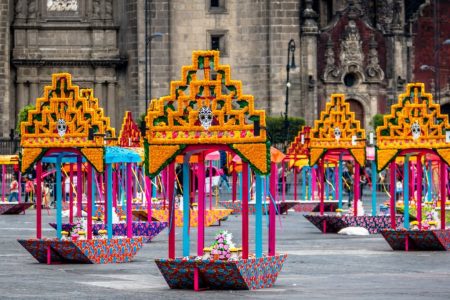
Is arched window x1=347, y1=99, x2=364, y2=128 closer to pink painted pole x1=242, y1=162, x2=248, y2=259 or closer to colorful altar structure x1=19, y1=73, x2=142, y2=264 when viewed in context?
colorful altar structure x1=19, y1=73, x2=142, y2=264

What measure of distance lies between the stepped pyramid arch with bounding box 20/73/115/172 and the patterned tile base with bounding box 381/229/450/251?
7.74m

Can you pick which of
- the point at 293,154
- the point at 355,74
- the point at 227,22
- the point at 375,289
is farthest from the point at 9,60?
the point at 375,289

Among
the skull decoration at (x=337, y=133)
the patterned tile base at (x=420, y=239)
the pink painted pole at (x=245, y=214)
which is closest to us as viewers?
the pink painted pole at (x=245, y=214)

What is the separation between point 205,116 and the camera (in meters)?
27.8

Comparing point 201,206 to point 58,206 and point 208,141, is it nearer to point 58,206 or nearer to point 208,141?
point 208,141

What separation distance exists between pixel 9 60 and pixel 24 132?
69.6 m

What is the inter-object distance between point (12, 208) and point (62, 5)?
41601 millimetres

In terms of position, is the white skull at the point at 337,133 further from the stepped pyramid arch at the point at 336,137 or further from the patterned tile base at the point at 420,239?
the patterned tile base at the point at 420,239

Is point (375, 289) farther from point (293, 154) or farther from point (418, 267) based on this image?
point (293, 154)

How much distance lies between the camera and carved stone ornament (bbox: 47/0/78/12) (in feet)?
339

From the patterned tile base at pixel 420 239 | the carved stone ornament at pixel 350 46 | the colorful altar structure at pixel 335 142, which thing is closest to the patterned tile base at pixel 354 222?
the colorful altar structure at pixel 335 142

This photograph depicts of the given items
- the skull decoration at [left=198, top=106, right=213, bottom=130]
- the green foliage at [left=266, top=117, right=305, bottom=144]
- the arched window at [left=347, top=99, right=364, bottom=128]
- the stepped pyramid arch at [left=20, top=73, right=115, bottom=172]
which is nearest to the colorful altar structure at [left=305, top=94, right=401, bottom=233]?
the stepped pyramid arch at [left=20, top=73, right=115, bottom=172]

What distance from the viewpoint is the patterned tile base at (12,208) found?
63.2 meters

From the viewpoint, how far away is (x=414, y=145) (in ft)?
126
